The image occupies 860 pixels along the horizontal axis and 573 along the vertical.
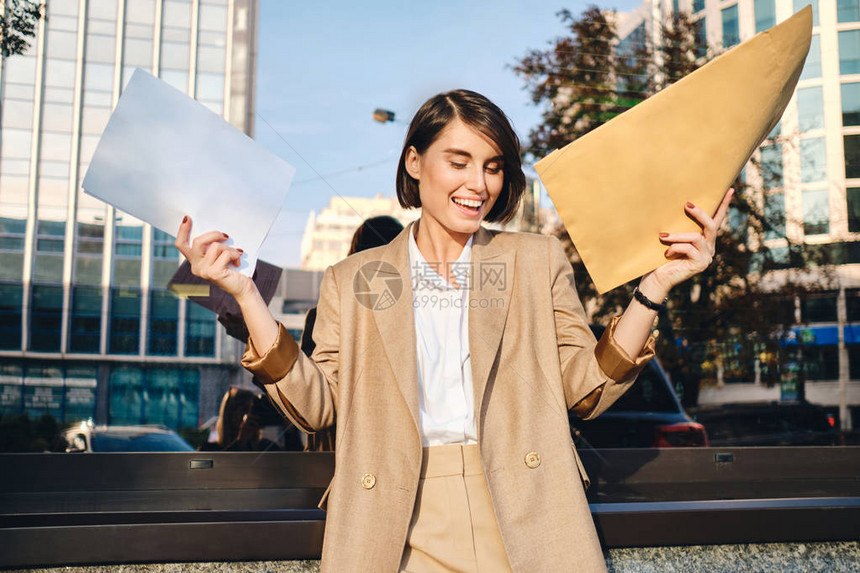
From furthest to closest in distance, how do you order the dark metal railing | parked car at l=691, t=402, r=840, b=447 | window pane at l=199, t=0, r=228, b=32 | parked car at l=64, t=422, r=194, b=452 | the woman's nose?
parked car at l=691, t=402, r=840, b=447, window pane at l=199, t=0, r=228, b=32, parked car at l=64, t=422, r=194, b=452, the dark metal railing, the woman's nose

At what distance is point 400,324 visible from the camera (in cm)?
177

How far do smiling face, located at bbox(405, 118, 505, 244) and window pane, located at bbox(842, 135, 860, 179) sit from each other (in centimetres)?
257

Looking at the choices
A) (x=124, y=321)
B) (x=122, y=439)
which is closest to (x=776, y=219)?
(x=124, y=321)

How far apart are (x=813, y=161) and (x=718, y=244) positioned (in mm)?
601

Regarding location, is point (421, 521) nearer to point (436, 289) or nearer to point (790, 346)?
point (436, 289)

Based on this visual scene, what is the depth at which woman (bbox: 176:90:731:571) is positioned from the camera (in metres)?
1.64

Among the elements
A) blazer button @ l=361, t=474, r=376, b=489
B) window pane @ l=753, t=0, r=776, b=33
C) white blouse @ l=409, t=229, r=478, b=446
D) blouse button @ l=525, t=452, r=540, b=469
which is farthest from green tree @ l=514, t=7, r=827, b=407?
blazer button @ l=361, t=474, r=376, b=489

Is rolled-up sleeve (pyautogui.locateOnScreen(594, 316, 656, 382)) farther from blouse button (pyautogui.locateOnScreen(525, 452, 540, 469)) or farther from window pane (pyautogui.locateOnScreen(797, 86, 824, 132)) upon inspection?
window pane (pyautogui.locateOnScreen(797, 86, 824, 132))

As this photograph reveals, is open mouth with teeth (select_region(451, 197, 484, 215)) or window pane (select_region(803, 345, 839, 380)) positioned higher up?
open mouth with teeth (select_region(451, 197, 484, 215))

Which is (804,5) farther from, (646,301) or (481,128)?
(646,301)

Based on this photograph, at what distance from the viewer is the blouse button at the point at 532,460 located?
1656 mm

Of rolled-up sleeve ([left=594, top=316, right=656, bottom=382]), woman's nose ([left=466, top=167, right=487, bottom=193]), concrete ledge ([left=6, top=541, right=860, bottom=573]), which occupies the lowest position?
concrete ledge ([left=6, top=541, right=860, bottom=573])

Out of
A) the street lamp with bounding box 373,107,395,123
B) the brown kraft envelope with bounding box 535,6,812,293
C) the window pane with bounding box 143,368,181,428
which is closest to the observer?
the brown kraft envelope with bounding box 535,6,812,293

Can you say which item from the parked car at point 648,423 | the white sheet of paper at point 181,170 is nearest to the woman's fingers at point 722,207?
the white sheet of paper at point 181,170
